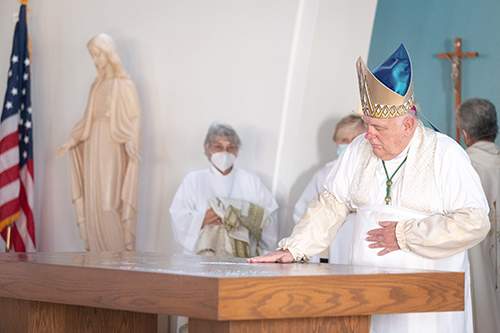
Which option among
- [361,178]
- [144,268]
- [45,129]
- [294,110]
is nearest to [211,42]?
[294,110]

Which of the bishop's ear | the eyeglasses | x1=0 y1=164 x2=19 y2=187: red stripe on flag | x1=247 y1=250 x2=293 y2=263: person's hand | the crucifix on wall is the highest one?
the crucifix on wall

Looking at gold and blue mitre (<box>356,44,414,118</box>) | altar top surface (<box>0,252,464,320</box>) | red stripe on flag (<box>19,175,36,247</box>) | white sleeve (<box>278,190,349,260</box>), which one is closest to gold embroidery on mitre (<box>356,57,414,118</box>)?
gold and blue mitre (<box>356,44,414,118</box>)

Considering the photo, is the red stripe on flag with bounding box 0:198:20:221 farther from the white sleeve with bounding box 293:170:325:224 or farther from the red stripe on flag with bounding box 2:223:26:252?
the white sleeve with bounding box 293:170:325:224

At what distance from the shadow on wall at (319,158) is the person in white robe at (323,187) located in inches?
10.8

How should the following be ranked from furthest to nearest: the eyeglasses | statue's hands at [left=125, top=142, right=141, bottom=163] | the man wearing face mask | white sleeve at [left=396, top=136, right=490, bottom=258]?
statue's hands at [left=125, top=142, right=141, bottom=163], the eyeglasses, the man wearing face mask, white sleeve at [left=396, top=136, right=490, bottom=258]

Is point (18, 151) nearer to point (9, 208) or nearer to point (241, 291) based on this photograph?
point (9, 208)

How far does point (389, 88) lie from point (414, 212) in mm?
580

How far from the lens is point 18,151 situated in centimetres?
698

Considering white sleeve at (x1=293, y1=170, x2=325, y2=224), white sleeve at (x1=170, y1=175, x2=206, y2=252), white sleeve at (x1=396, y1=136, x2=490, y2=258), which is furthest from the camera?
white sleeve at (x1=293, y1=170, x2=325, y2=224)

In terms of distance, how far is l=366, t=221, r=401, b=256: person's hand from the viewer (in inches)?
112

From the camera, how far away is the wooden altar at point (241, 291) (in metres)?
2.01

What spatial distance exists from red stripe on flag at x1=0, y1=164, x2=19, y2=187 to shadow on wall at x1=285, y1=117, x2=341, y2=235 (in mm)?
2954

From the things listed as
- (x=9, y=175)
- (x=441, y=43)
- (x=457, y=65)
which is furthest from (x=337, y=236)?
(x=9, y=175)

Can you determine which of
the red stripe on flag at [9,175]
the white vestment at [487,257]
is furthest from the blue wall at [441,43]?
the red stripe on flag at [9,175]
